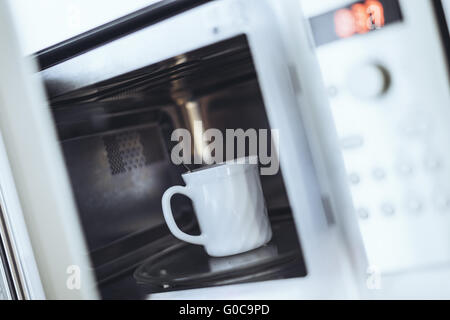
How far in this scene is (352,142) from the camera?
0.41 metres

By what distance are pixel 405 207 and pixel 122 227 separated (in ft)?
1.62

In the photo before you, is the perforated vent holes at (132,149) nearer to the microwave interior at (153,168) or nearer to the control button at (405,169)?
the microwave interior at (153,168)

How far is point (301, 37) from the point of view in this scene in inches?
16.9

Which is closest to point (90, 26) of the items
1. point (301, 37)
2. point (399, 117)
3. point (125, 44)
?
point (125, 44)

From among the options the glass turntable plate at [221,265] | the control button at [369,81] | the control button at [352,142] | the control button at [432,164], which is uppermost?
the control button at [369,81]

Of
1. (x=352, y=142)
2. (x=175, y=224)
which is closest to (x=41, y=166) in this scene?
(x=175, y=224)

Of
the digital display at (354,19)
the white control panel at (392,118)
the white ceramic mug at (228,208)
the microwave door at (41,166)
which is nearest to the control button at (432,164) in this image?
the white control panel at (392,118)

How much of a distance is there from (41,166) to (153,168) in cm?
25

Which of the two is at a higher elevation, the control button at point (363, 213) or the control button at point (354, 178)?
the control button at point (354, 178)

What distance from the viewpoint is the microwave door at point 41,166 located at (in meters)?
0.58

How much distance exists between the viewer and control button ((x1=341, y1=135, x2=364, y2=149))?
41 centimetres

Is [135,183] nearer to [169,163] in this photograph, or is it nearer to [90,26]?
[169,163]

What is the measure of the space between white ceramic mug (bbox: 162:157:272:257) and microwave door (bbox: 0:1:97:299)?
0.13 m

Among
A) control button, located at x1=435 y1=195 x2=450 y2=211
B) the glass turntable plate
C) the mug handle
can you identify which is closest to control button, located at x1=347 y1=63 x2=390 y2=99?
control button, located at x1=435 y1=195 x2=450 y2=211
